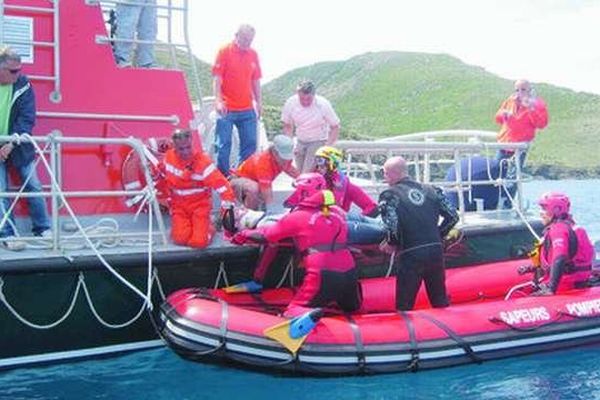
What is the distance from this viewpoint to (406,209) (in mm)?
6500

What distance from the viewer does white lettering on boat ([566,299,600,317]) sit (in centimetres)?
671

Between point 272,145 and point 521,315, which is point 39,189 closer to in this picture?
point 272,145

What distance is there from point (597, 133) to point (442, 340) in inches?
3024

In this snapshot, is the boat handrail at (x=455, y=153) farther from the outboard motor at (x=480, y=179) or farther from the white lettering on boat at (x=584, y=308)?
the white lettering on boat at (x=584, y=308)

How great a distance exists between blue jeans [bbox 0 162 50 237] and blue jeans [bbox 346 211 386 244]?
2411mm

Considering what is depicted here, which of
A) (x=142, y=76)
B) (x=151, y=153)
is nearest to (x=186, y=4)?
(x=142, y=76)

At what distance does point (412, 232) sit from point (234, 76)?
2321mm

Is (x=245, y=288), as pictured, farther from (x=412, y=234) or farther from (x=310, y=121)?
(x=310, y=121)

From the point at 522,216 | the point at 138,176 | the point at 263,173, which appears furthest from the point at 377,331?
the point at 522,216

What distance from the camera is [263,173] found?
7.00 metres

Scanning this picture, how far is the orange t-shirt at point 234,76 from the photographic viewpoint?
302 inches

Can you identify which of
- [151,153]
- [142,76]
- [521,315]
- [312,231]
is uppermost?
[142,76]

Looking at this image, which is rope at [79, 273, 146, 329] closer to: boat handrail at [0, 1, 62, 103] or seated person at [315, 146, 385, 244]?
boat handrail at [0, 1, 62, 103]

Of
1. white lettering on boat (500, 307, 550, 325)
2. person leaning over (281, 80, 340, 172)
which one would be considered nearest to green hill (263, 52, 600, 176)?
person leaning over (281, 80, 340, 172)
